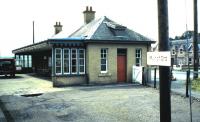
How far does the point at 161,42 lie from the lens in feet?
22.9

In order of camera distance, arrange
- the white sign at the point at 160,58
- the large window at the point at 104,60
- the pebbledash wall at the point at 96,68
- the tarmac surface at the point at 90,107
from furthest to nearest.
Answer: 1. the large window at the point at 104,60
2. the pebbledash wall at the point at 96,68
3. the tarmac surface at the point at 90,107
4. the white sign at the point at 160,58

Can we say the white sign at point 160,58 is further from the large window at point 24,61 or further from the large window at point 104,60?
the large window at point 24,61

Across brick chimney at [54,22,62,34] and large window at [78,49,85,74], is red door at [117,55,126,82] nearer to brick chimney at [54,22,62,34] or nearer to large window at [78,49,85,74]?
large window at [78,49,85,74]

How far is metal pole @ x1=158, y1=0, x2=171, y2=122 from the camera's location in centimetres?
689

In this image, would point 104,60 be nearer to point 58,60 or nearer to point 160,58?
point 58,60

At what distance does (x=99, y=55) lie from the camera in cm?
2195

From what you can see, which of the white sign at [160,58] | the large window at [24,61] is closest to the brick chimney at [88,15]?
the large window at [24,61]

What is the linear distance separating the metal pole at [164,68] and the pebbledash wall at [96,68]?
14374mm

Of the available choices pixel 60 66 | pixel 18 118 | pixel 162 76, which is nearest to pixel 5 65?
pixel 60 66

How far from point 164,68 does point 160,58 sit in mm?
251

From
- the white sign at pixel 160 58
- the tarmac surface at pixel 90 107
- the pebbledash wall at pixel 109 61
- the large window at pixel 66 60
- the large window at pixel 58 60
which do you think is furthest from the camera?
the pebbledash wall at pixel 109 61

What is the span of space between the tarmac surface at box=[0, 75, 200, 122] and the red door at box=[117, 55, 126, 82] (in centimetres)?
554

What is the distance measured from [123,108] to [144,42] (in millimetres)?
11511

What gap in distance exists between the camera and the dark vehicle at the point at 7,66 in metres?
30.4
